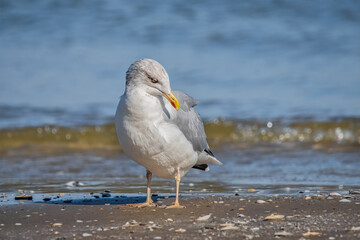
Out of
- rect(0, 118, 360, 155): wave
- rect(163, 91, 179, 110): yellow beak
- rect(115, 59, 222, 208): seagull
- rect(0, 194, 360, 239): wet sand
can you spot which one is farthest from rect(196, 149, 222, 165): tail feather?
rect(0, 118, 360, 155): wave

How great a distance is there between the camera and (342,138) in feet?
35.1

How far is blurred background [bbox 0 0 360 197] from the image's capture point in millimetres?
8375

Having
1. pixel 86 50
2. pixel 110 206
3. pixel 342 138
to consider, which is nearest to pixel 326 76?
pixel 342 138

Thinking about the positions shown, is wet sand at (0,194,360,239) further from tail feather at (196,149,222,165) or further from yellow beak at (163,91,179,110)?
yellow beak at (163,91,179,110)

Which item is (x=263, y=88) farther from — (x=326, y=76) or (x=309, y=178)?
(x=309, y=178)

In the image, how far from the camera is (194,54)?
18094 millimetres

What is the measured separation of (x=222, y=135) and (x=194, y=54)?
7.20m

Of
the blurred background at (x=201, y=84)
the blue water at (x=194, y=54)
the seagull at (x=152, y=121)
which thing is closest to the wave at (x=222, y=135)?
the blurred background at (x=201, y=84)

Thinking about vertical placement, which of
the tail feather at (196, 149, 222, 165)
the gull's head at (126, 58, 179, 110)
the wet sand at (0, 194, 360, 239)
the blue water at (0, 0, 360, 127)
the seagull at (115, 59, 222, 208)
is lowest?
the wet sand at (0, 194, 360, 239)

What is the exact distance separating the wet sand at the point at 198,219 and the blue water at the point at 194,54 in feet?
21.0

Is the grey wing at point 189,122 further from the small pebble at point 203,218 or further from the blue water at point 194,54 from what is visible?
the blue water at point 194,54

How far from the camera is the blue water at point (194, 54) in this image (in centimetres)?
1352

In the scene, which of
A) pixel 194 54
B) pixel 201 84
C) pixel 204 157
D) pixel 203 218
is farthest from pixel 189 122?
pixel 194 54

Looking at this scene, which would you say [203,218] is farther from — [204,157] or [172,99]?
[204,157]
